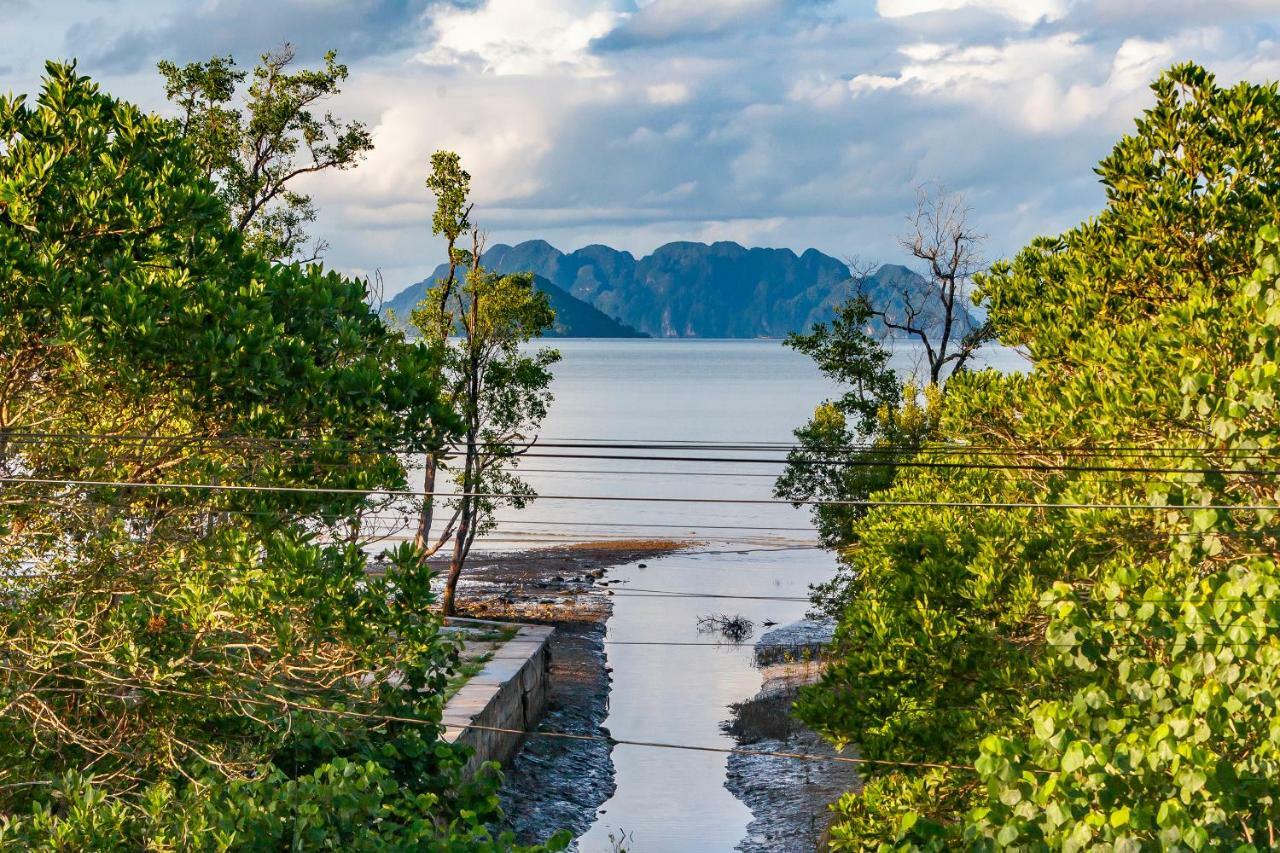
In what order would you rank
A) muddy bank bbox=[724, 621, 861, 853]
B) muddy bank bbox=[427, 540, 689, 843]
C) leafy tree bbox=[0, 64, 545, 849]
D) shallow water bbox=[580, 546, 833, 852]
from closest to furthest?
leafy tree bbox=[0, 64, 545, 849], muddy bank bbox=[724, 621, 861, 853], muddy bank bbox=[427, 540, 689, 843], shallow water bbox=[580, 546, 833, 852]

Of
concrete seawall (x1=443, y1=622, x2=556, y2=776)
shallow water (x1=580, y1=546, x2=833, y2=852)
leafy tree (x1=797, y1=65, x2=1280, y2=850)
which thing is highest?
leafy tree (x1=797, y1=65, x2=1280, y2=850)

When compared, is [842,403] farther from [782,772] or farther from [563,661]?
[563,661]

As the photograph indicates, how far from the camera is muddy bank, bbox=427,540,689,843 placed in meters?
21.4

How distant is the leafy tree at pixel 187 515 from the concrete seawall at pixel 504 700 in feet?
21.5

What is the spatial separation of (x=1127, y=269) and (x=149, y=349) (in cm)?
914

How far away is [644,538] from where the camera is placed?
168ft

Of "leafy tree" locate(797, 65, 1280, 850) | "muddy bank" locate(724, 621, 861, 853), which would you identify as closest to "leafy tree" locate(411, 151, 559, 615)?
"muddy bank" locate(724, 621, 861, 853)

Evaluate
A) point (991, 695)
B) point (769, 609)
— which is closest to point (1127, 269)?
point (991, 695)

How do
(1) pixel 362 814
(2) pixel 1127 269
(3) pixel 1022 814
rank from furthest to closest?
(2) pixel 1127 269
(1) pixel 362 814
(3) pixel 1022 814

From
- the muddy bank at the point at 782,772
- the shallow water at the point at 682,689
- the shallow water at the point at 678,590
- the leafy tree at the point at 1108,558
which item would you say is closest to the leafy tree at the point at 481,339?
the shallow water at the point at 678,590

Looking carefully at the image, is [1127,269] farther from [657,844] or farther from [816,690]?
[657,844]

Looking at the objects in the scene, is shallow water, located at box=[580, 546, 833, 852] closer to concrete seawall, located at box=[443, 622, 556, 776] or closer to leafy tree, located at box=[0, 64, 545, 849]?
concrete seawall, located at box=[443, 622, 556, 776]

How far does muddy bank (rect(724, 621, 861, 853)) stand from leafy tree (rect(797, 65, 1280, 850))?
762 cm

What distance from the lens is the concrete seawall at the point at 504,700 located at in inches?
733
